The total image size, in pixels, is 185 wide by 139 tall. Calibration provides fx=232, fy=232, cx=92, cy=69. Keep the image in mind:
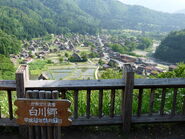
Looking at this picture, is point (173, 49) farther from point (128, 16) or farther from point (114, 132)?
point (128, 16)

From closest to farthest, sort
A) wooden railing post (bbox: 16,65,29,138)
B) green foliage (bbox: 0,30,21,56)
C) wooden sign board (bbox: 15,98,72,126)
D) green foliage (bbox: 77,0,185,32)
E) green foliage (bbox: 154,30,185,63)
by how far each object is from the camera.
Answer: wooden sign board (bbox: 15,98,72,126), wooden railing post (bbox: 16,65,29,138), green foliage (bbox: 0,30,21,56), green foliage (bbox: 154,30,185,63), green foliage (bbox: 77,0,185,32)

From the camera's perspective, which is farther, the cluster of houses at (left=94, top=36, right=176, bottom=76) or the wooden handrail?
the cluster of houses at (left=94, top=36, right=176, bottom=76)

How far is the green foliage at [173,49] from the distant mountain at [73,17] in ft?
144

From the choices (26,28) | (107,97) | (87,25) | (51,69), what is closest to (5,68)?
(51,69)

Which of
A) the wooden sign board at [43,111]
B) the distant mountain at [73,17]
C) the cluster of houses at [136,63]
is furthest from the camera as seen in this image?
the distant mountain at [73,17]

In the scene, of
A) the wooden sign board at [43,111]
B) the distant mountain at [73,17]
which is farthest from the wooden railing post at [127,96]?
the distant mountain at [73,17]

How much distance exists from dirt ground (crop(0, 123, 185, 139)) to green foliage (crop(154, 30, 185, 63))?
53.2 meters

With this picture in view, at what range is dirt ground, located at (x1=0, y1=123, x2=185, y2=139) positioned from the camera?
3.28 meters

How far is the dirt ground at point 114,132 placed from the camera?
3.28 m

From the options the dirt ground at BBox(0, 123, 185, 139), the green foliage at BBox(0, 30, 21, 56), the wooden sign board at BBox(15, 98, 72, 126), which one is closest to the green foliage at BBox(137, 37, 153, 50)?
the green foliage at BBox(0, 30, 21, 56)

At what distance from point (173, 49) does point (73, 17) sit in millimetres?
75479

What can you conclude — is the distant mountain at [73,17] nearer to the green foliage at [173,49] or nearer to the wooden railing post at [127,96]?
the green foliage at [173,49]

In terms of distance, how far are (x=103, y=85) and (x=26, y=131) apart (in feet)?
3.94

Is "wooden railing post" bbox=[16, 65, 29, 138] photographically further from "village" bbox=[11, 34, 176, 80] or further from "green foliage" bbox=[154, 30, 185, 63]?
"green foliage" bbox=[154, 30, 185, 63]
